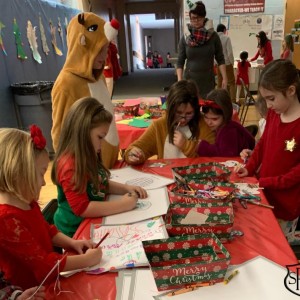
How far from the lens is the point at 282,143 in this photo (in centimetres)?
149

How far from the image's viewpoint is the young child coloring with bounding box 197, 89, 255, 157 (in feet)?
6.12

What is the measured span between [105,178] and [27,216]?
19.3 inches

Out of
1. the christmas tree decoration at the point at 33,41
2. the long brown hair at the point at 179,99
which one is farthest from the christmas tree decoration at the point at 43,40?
the long brown hair at the point at 179,99

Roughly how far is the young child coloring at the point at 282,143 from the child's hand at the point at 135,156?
1.71ft

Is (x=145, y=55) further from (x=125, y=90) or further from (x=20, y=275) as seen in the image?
(x=20, y=275)

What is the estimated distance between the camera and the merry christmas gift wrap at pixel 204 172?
1.41m

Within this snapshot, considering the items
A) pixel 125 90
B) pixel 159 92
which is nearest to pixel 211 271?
pixel 159 92

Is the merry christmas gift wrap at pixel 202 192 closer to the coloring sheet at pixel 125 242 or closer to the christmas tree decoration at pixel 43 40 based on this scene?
the coloring sheet at pixel 125 242

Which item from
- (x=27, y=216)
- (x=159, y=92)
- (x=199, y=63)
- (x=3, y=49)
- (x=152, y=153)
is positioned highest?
(x=3, y=49)

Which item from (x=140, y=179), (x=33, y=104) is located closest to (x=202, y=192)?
(x=140, y=179)

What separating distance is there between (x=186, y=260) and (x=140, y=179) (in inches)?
27.8

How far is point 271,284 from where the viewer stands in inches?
32.7

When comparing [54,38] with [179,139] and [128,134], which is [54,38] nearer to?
[128,134]

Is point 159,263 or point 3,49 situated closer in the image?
point 159,263
